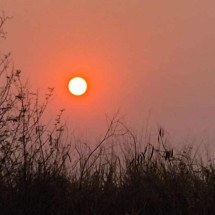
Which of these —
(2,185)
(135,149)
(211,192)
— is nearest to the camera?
(2,185)

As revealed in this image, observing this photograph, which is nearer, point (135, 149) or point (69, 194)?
point (69, 194)

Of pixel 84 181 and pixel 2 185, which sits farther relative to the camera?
pixel 84 181

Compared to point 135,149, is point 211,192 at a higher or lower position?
lower

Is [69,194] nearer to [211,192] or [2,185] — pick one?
[2,185]

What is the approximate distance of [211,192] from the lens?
9719 millimetres

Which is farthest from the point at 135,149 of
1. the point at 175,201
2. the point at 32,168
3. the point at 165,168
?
the point at 32,168

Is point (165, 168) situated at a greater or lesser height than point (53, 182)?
greater

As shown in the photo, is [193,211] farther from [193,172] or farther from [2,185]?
[2,185]

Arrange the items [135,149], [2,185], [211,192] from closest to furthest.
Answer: [2,185]
[211,192]
[135,149]

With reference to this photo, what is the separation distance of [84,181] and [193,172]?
6.65 feet

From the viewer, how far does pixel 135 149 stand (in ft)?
34.1

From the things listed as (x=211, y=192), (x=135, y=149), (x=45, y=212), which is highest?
(x=135, y=149)

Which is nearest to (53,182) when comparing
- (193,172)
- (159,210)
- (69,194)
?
(69,194)

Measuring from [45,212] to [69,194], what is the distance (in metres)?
0.54
